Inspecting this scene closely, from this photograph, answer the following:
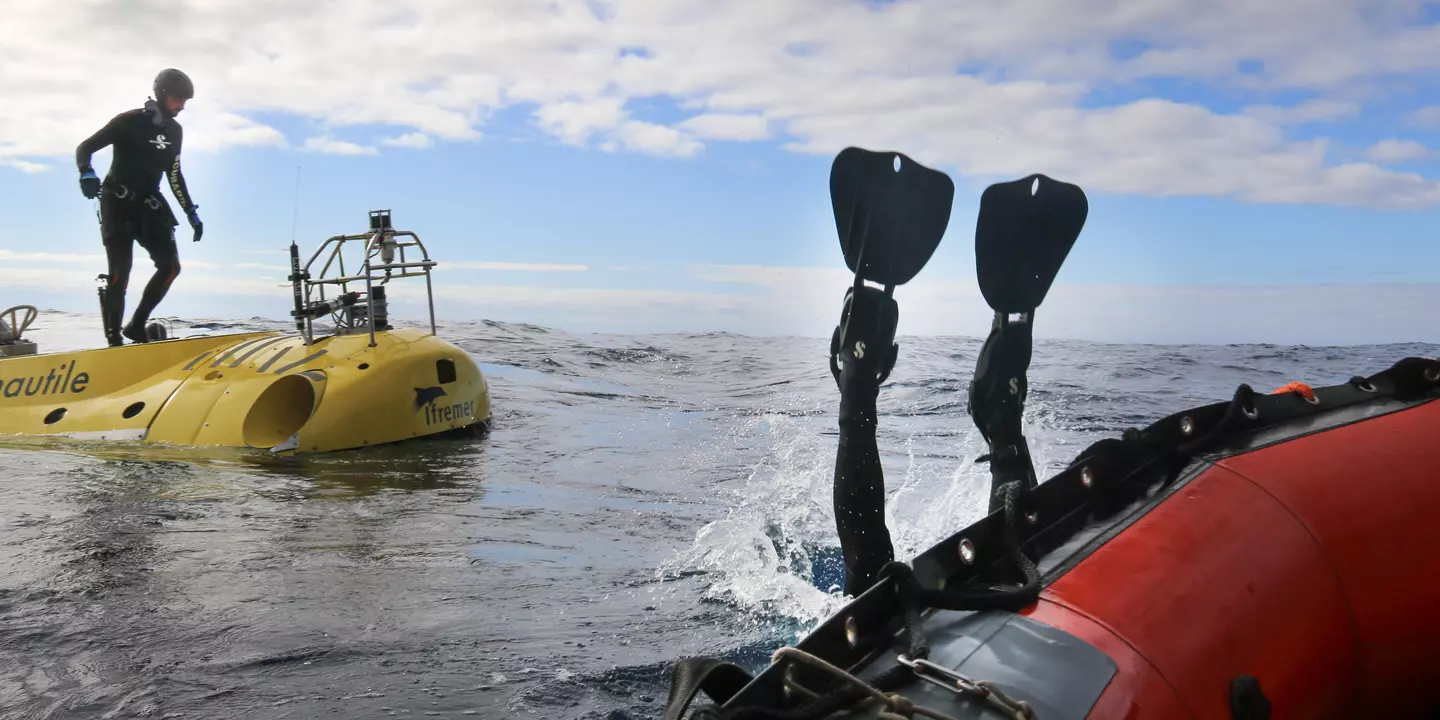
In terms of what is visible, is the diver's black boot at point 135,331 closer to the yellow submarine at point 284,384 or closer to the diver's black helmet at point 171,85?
the yellow submarine at point 284,384

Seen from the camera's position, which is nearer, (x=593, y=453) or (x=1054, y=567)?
(x=1054, y=567)

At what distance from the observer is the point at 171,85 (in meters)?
8.54

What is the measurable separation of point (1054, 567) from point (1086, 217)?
170 cm

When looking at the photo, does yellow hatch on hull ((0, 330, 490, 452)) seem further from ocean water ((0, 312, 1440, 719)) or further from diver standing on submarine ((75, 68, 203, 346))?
diver standing on submarine ((75, 68, 203, 346))

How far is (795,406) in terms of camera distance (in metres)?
12.4

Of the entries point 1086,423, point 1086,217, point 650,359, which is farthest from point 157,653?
point 650,359

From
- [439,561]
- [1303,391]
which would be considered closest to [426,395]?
[439,561]

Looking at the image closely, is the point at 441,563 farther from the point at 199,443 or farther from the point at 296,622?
the point at 199,443

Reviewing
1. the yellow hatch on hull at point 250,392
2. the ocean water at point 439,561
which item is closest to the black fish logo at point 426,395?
the yellow hatch on hull at point 250,392

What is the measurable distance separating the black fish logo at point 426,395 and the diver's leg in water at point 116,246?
2861mm

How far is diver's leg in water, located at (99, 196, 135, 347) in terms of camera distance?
8.53 meters

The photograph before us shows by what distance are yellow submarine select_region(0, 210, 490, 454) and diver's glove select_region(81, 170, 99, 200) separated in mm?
1386

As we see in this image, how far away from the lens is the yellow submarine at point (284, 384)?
26.5ft

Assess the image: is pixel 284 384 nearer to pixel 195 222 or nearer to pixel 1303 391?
pixel 195 222
